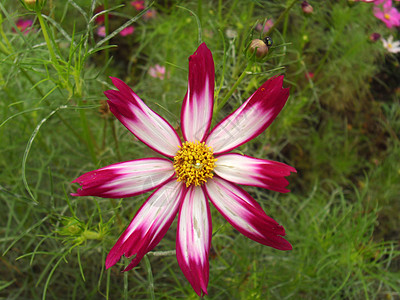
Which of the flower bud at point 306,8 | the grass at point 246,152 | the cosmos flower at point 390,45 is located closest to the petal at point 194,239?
the grass at point 246,152

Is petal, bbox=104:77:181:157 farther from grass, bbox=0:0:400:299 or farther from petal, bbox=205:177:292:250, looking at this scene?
grass, bbox=0:0:400:299

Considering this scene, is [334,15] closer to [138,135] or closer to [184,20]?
[184,20]

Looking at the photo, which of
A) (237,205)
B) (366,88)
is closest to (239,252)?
(237,205)

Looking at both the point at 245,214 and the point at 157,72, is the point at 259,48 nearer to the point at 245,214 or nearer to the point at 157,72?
the point at 245,214

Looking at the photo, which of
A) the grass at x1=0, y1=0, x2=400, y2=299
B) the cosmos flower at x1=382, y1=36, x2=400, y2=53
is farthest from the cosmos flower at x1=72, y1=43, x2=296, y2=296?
the cosmos flower at x1=382, y1=36, x2=400, y2=53

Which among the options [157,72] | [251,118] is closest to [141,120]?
[251,118]

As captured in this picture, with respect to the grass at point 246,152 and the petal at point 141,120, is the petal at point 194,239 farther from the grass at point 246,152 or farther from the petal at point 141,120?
the grass at point 246,152
